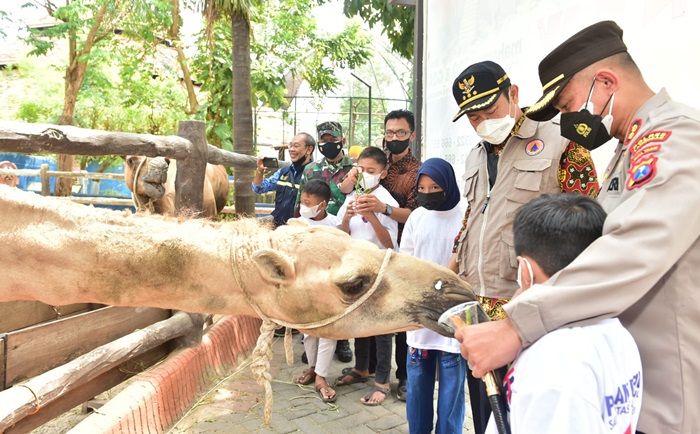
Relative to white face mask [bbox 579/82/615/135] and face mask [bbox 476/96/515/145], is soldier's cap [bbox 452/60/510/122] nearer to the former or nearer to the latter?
face mask [bbox 476/96/515/145]

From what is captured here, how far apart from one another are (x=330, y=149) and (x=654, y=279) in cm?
408

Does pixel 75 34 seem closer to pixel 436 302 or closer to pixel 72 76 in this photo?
pixel 72 76

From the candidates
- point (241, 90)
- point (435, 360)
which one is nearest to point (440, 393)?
point (435, 360)

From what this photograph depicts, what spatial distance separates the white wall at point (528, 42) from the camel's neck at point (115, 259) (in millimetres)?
2523

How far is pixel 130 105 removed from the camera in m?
19.6

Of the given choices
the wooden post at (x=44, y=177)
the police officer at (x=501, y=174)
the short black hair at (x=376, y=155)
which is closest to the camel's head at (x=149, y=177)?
the short black hair at (x=376, y=155)

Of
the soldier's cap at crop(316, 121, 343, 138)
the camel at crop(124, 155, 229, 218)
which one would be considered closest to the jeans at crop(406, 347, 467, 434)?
the soldier's cap at crop(316, 121, 343, 138)

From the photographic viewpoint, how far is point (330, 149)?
5.32 metres

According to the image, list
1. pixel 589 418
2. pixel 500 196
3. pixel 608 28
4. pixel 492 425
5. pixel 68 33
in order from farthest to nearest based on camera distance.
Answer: pixel 68 33 → pixel 500 196 → pixel 608 28 → pixel 492 425 → pixel 589 418

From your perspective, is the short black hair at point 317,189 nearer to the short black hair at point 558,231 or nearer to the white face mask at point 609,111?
the white face mask at point 609,111

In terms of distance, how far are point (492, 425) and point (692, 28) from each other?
2.47 meters

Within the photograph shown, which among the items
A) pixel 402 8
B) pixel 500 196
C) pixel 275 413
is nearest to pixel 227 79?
pixel 402 8

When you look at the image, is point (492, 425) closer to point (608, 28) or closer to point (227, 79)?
point (608, 28)

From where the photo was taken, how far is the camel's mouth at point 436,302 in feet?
6.40
